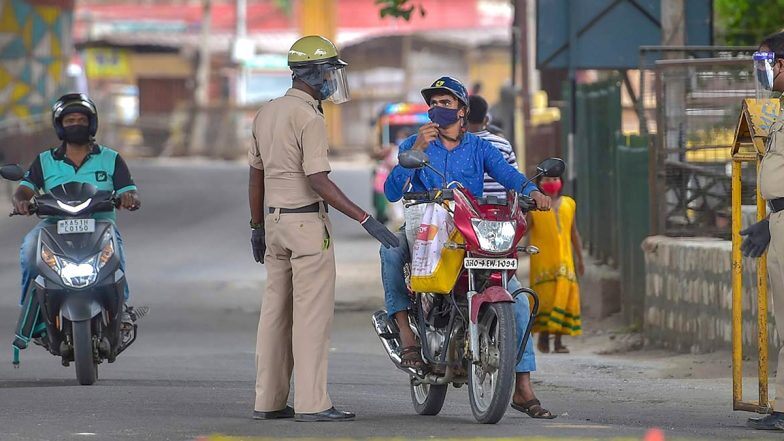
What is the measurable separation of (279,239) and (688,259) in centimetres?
491

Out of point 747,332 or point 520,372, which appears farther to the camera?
point 747,332

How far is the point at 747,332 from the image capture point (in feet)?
37.5

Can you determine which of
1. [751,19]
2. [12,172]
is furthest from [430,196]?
[751,19]

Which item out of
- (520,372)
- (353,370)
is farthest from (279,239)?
(353,370)

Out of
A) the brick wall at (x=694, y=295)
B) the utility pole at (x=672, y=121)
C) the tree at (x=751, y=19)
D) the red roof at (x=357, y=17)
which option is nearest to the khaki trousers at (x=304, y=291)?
the brick wall at (x=694, y=295)

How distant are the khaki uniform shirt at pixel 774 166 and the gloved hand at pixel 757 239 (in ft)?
0.46

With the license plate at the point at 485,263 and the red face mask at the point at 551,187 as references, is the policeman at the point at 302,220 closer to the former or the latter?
the license plate at the point at 485,263

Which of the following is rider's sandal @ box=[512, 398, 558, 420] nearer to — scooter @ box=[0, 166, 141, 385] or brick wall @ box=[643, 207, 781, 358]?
scooter @ box=[0, 166, 141, 385]

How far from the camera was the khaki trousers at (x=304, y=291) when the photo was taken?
8.24 metres

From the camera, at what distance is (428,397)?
8703 mm

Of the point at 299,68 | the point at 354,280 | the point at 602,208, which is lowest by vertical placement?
the point at 354,280

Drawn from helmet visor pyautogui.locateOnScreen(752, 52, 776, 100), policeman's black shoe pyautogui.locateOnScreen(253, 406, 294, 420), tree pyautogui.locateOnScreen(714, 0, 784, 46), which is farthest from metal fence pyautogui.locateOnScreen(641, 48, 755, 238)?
tree pyautogui.locateOnScreen(714, 0, 784, 46)

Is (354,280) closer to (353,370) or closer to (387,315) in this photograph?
(353,370)

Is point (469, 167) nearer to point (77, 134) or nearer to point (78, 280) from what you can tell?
point (78, 280)
